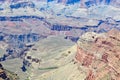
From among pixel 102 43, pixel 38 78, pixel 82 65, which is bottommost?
pixel 38 78

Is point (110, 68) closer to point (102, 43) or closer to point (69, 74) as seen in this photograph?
point (102, 43)

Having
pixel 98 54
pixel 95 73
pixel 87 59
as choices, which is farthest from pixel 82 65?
pixel 95 73

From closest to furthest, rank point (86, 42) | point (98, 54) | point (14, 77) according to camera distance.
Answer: point (98, 54), point (14, 77), point (86, 42)

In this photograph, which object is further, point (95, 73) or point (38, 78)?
point (38, 78)

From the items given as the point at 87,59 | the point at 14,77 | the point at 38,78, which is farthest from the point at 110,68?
the point at 38,78

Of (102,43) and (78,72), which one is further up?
(102,43)

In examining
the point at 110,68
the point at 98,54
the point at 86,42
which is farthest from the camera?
the point at 86,42
